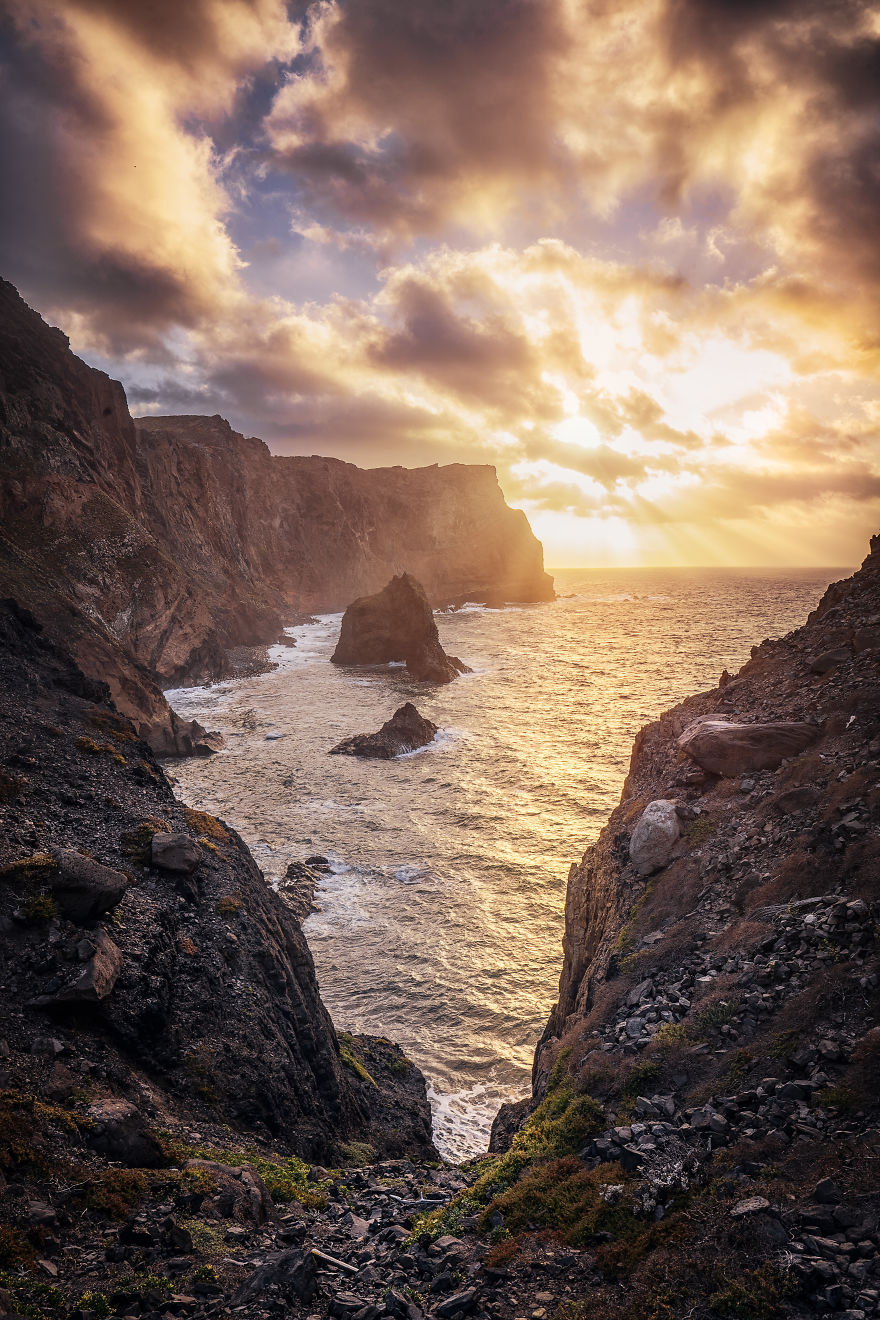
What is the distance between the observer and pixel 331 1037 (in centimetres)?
1875

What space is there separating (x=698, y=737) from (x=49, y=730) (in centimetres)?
2065

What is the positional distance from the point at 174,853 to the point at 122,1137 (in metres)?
7.86

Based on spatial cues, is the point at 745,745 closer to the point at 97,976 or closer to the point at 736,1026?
the point at 736,1026

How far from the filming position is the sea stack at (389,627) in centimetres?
9533

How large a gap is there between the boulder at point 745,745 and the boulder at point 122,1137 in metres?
14.9

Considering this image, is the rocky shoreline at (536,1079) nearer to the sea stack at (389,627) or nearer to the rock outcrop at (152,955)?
the rock outcrop at (152,955)

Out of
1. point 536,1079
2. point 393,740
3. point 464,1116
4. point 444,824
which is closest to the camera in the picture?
A: point 536,1079

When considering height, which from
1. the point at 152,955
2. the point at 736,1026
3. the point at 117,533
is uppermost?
the point at 117,533

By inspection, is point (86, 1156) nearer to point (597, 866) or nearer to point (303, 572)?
point (597, 866)

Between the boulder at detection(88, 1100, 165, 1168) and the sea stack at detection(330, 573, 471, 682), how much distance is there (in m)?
83.0

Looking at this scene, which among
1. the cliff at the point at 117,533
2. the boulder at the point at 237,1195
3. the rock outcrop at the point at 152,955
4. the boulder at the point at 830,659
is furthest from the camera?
the cliff at the point at 117,533

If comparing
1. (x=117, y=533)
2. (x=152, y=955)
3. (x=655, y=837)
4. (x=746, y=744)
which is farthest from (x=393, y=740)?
(x=746, y=744)

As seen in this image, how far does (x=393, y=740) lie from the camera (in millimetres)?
55531

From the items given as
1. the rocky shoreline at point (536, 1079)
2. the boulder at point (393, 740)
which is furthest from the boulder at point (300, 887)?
the boulder at point (393, 740)
